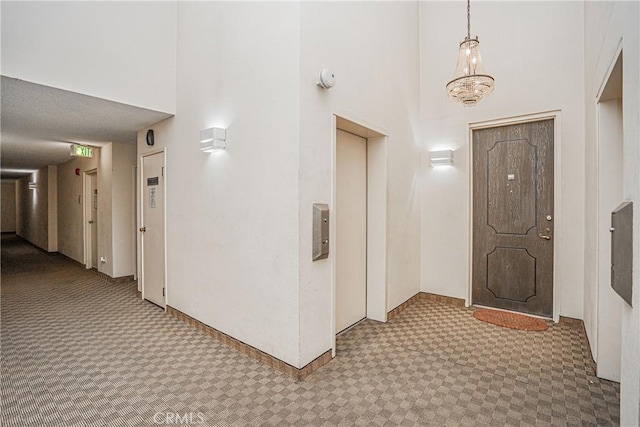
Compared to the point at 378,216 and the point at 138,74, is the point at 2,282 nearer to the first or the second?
the point at 138,74

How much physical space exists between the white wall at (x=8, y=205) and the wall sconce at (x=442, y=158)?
56.4 ft

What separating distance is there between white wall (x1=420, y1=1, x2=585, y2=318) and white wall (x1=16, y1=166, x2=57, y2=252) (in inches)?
373

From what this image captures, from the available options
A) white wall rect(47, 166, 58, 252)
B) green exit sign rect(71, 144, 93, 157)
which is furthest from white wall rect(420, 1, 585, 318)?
white wall rect(47, 166, 58, 252)

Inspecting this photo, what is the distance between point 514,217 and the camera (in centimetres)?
395

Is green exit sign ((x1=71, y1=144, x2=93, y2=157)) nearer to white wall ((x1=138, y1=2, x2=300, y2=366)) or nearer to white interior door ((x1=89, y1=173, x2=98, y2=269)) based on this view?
white interior door ((x1=89, y1=173, x2=98, y2=269))

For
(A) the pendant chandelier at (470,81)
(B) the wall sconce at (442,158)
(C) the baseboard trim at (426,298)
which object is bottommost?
(C) the baseboard trim at (426,298)

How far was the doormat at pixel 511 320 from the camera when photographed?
3521 millimetres

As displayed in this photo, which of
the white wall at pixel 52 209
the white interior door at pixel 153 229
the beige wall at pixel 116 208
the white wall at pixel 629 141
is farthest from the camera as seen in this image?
the white wall at pixel 52 209

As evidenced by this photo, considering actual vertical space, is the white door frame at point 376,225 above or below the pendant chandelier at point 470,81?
below

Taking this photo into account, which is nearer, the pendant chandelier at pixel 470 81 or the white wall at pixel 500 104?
the pendant chandelier at pixel 470 81

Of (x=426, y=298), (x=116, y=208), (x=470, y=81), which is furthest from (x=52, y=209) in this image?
(x=470, y=81)

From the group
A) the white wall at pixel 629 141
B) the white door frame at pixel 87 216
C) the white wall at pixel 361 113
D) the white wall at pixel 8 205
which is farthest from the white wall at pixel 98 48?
the white wall at pixel 8 205

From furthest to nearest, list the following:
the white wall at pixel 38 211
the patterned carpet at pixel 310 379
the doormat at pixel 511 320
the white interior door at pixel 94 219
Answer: the white wall at pixel 38 211
the white interior door at pixel 94 219
the doormat at pixel 511 320
the patterned carpet at pixel 310 379

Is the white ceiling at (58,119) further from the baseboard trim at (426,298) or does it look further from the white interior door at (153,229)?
the baseboard trim at (426,298)
